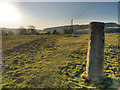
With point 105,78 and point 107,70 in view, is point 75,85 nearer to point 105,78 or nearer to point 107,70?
point 105,78

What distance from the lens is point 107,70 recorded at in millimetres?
5203

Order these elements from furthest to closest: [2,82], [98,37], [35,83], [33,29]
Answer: [33,29] → [2,82] → [35,83] → [98,37]

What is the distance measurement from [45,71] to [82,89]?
2721 millimetres

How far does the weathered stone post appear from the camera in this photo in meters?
4.07

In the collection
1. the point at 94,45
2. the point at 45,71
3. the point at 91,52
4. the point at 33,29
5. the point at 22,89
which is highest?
the point at 33,29

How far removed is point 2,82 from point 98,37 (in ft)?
19.8

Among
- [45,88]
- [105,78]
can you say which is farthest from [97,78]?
[45,88]

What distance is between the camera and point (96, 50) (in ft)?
13.6

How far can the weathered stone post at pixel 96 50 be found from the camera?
4066 millimetres

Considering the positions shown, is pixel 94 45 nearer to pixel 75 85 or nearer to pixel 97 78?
pixel 97 78

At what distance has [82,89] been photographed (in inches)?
150

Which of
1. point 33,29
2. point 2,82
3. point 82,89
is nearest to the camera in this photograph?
point 82,89

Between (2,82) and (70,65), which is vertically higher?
(70,65)

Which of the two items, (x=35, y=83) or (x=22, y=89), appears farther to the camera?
(x=35, y=83)
